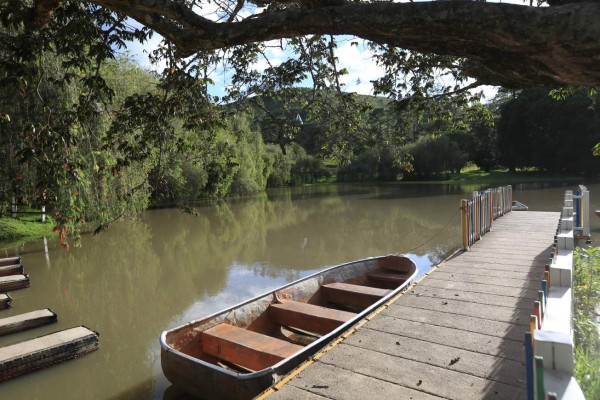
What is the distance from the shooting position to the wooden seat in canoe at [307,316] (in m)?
5.62

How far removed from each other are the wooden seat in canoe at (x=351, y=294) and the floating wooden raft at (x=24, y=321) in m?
4.84

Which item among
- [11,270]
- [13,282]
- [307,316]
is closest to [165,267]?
[11,270]

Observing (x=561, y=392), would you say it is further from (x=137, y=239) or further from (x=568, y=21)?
(x=137, y=239)

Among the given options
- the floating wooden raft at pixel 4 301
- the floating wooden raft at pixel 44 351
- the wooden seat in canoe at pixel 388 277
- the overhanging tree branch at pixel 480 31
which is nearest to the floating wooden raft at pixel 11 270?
the floating wooden raft at pixel 4 301

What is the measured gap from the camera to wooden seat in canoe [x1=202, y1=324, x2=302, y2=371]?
4.69 metres

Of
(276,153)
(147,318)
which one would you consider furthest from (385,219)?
(276,153)

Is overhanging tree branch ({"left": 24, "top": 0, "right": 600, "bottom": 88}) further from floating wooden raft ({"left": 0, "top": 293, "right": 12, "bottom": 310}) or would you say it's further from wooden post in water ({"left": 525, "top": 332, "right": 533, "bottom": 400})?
floating wooden raft ({"left": 0, "top": 293, "right": 12, "bottom": 310})

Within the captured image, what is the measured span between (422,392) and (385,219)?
18.5 meters

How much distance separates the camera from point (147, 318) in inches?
343

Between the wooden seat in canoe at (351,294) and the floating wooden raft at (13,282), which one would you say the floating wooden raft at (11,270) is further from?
the wooden seat in canoe at (351,294)

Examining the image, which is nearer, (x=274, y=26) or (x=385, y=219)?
(x=274, y=26)

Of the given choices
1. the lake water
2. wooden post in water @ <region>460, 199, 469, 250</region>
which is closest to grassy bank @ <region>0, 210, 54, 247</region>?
the lake water

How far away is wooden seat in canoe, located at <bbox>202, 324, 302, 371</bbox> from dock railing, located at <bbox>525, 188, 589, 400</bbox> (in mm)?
2657

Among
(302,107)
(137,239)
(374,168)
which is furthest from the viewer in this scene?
(374,168)
